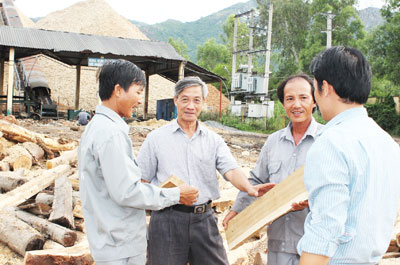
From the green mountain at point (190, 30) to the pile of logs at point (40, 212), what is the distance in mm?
129603

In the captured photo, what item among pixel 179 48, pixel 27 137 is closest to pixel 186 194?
pixel 27 137

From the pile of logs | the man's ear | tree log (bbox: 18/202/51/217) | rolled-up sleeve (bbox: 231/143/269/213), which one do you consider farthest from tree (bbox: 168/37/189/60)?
the man's ear

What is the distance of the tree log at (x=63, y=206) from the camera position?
14.9 feet

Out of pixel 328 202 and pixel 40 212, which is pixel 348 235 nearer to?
pixel 328 202

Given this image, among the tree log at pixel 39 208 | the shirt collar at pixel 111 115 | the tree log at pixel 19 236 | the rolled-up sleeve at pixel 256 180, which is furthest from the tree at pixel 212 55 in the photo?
the shirt collar at pixel 111 115

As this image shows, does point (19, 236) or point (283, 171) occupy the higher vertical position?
point (283, 171)

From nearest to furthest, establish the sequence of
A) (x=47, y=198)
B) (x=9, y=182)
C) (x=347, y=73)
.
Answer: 1. (x=347, y=73)
2. (x=47, y=198)
3. (x=9, y=182)

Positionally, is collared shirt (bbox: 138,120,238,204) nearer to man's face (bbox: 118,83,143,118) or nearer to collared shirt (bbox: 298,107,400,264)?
man's face (bbox: 118,83,143,118)

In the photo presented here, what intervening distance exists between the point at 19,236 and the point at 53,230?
0.35 metres

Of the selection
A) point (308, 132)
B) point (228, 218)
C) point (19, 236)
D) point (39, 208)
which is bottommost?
point (19, 236)

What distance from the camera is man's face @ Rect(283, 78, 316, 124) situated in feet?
9.13

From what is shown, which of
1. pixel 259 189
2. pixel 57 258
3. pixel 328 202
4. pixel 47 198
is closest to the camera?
pixel 328 202

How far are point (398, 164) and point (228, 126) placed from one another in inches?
874

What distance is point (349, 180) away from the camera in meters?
1.46
